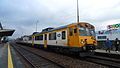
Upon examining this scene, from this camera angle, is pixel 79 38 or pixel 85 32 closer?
pixel 79 38

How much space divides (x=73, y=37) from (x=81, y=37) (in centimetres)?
81

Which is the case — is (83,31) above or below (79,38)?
above

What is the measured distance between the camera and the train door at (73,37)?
16042 millimetres

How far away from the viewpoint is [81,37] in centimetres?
1602

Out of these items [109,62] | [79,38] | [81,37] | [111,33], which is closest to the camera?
[109,62]

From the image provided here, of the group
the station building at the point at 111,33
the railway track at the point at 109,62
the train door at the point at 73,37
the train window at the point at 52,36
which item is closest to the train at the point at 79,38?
the train door at the point at 73,37

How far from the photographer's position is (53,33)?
22.0m

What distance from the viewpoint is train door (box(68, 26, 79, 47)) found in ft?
52.6

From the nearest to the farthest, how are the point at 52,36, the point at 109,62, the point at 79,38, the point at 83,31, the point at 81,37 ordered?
the point at 109,62, the point at 79,38, the point at 81,37, the point at 83,31, the point at 52,36

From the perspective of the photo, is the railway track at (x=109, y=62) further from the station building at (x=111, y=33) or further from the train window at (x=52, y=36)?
the station building at (x=111, y=33)

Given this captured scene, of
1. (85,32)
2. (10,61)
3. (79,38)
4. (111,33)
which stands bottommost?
(10,61)

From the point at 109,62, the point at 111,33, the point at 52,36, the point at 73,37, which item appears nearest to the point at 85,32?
the point at 73,37

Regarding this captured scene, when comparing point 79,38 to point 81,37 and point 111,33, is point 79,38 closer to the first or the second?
point 81,37

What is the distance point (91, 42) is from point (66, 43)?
246 cm
